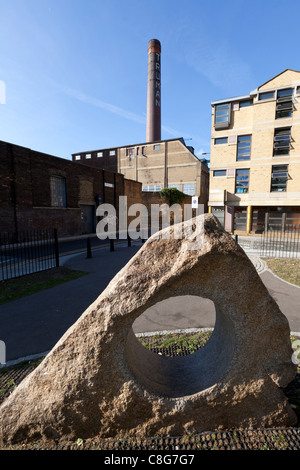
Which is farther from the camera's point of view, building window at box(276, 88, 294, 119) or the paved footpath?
building window at box(276, 88, 294, 119)

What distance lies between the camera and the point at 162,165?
33969mm

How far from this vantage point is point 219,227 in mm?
2270

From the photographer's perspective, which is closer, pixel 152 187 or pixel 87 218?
pixel 87 218

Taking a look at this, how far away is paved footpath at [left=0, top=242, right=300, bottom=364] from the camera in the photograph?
160 inches

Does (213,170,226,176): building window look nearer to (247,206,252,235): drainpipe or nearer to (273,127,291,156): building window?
(247,206,252,235): drainpipe

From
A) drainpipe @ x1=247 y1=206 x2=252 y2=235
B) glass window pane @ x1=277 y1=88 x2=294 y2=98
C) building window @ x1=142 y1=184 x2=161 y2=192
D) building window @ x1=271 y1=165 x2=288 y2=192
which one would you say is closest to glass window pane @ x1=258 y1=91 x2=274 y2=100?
glass window pane @ x1=277 y1=88 x2=294 y2=98

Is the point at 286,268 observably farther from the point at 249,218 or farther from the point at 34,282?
the point at 249,218

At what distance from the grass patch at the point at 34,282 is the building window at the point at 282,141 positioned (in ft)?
67.3

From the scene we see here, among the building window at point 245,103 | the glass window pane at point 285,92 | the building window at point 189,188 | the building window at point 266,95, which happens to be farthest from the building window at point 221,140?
the building window at point 189,188

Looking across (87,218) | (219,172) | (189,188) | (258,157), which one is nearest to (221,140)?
(219,172)

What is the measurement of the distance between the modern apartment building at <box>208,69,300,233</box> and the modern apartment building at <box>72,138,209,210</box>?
9.44 m

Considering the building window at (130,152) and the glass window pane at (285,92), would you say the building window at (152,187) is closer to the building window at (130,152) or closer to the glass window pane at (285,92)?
the building window at (130,152)

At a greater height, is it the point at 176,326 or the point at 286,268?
the point at 286,268

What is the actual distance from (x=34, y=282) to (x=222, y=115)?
22.9m
